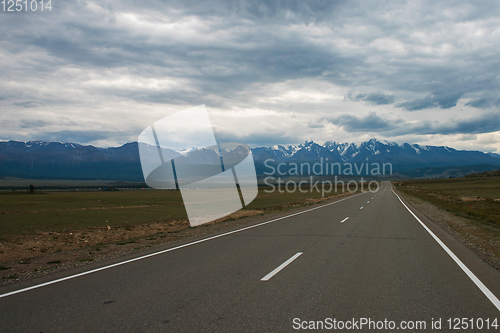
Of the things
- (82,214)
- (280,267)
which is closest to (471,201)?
(280,267)

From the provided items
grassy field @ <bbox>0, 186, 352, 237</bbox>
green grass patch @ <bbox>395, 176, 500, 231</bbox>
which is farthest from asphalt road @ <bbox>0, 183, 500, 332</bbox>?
grassy field @ <bbox>0, 186, 352, 237</bbox>

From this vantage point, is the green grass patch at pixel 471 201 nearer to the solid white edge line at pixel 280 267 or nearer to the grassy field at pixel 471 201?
the grassy field at pixel 471 201

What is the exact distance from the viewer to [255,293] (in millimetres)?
5898

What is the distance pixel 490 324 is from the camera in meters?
4.69

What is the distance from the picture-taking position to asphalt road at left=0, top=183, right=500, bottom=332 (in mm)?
4773

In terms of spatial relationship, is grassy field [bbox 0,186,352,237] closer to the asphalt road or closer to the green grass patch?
the green grass patch

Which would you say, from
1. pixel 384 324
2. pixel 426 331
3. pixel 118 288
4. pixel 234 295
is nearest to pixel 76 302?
pixel 118 288

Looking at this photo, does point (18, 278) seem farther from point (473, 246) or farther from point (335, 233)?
point (473, 246)

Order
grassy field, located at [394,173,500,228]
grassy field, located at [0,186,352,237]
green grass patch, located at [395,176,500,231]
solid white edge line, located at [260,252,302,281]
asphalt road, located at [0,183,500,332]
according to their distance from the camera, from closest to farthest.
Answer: asphalt road, located at [0,183,500,332] < solid white edge line, located at [260,252,302,281] < grassy field, located at [394,173,500,228] < green grass patch, located at [395,176,500,231] < grassy field, located at [0,186,352,237]

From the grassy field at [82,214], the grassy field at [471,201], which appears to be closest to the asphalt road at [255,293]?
the grassy field at [471,201]

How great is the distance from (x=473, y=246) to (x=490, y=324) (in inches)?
299

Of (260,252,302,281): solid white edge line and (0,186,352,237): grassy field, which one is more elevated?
(260,252,302,281): solid white edge line

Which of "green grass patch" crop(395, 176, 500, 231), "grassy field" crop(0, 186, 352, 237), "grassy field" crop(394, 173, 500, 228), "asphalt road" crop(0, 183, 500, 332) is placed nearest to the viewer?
"asphalt road" crop(0, 183, 500, 332)

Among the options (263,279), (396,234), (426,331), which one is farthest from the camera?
(396,234)
